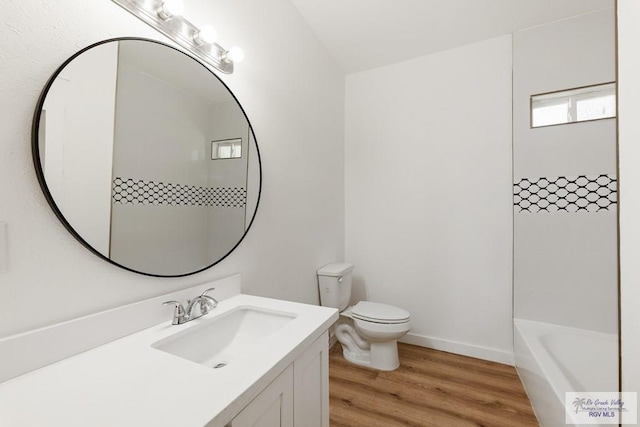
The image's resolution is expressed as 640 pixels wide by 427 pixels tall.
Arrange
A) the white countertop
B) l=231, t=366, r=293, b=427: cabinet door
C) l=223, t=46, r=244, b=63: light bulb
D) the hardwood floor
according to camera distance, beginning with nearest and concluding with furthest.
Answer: the white countertop
l=231, t=366, r=293, b=427: cabinet door
l=223, t=46, r=244, b=63: light bulb
the hardwood floor

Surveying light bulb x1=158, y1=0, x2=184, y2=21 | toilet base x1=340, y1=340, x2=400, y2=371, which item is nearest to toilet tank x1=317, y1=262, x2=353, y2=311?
toilet base x1=340, y1=340, x2=400, y2=371

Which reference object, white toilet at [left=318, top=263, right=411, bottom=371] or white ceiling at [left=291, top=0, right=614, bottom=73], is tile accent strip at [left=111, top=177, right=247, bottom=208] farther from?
white ceiling at [left=291, top=0, right=614, bottom=73]

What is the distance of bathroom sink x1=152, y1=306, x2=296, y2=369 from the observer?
0.96 m

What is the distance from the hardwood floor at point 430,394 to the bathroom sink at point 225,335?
84 centimetres

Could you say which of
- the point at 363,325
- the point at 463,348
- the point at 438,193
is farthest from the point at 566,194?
the point at 363,325

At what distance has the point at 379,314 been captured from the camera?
2.03m

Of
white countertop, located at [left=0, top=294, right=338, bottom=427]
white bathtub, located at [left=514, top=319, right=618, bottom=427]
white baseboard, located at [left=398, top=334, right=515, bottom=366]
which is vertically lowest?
white baseboard, located at [left=398, top=334, right=515, bottom=366]

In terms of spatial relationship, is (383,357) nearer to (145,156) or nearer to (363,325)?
(363,325)

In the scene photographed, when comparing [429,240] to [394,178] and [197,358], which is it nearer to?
[394,178]

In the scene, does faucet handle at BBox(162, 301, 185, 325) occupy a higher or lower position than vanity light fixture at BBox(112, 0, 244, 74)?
lower

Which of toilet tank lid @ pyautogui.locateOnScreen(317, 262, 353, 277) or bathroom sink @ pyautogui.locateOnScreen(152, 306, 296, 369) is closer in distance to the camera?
bathroom sink @ pyautogui.locateOnScreen(152, 306, 296, 369)

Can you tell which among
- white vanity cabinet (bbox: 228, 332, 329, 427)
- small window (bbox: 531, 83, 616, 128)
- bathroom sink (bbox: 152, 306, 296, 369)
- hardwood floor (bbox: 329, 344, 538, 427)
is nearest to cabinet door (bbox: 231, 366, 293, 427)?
white vanity cabinet (bbox: 228, 332, 329, 427)

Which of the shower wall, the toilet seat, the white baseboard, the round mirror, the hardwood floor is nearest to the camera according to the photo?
the round mirror

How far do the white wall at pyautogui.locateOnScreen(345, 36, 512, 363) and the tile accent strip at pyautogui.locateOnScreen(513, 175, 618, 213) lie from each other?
0.35ft
